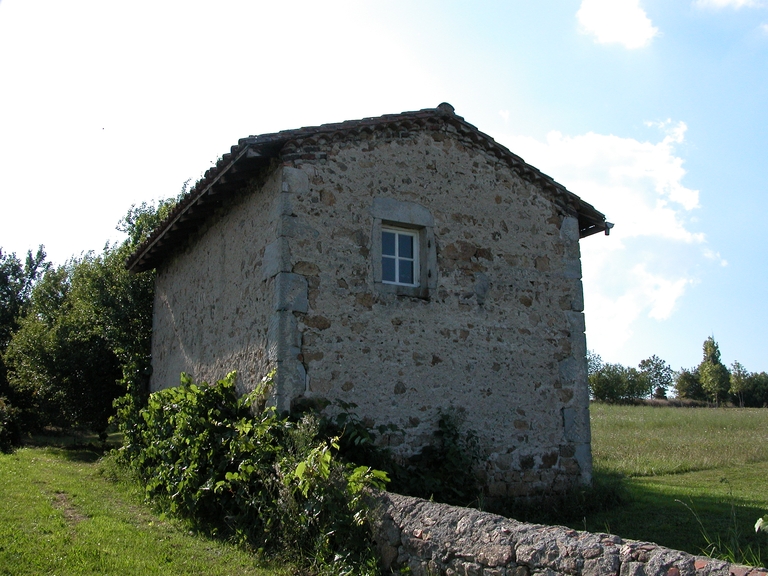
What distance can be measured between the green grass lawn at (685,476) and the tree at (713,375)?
2275 cm

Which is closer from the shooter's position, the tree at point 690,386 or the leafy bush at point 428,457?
the leafy bush at point 428,457

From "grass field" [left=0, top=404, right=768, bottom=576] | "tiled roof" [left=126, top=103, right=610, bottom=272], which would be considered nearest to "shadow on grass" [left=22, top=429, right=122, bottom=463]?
"grass field" [left=0, top=404, right=768, bottom=576]

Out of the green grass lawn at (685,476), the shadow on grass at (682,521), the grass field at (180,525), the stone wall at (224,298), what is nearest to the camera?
the grass field at (180,525)

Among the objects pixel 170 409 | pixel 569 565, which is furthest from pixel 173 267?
pixel 569 565

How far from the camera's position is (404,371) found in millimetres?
8375

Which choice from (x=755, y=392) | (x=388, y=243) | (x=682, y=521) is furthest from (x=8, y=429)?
(x=755, y=392)

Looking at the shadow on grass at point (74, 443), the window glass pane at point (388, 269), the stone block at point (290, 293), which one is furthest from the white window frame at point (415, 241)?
the shadow on grass at point (74, 443)

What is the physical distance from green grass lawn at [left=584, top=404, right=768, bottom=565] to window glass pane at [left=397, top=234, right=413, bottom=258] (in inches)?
161

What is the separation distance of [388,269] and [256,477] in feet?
10.7

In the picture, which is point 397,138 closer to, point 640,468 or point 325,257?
point 325,257

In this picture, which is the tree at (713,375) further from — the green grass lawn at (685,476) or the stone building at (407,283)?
the stone building at (407,283)

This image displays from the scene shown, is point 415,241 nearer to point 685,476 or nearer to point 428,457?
point 428,457

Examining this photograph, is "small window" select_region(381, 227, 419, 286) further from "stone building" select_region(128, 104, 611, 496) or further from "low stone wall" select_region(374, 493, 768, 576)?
"low stone wall" select_region(374, 493, 768, 576)

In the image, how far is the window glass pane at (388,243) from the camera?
8805mm
